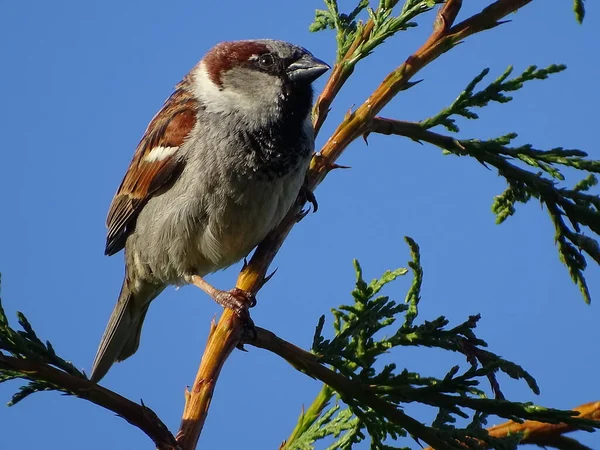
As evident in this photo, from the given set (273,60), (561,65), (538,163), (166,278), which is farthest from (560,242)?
(166,278)

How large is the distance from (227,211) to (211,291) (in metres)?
0.29

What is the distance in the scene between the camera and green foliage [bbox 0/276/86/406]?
161 cm

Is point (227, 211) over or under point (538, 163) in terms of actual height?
over

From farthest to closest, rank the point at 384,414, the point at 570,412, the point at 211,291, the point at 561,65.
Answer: the point at 211,291, the point at 561,65, the point at 384,414, the point at 570,412

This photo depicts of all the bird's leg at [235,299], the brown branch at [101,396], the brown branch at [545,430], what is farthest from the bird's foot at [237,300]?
the brown branch at [545,430]

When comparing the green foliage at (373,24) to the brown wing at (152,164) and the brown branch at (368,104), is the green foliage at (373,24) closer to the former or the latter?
the brown branch at (368,104)

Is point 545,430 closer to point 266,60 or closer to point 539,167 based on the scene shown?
point 539,167

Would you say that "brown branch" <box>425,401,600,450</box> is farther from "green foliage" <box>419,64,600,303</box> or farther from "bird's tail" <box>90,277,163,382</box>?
"bird's tail" <box>90,277,163,382</box>

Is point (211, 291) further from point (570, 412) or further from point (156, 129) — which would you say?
point (570, 412)

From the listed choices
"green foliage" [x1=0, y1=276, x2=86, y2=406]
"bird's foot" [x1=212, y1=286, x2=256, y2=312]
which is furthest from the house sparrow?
"green foliage" [x1=0, y1=276, x2=86, y2=406]

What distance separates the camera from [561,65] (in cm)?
229

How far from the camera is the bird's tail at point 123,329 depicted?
10.5 feet

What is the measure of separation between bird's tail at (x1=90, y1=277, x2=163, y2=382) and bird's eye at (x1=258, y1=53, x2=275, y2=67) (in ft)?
3.47

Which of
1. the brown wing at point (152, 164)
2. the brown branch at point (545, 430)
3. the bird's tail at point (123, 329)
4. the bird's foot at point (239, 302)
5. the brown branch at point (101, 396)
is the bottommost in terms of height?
the brown branch at point (545, 430)
